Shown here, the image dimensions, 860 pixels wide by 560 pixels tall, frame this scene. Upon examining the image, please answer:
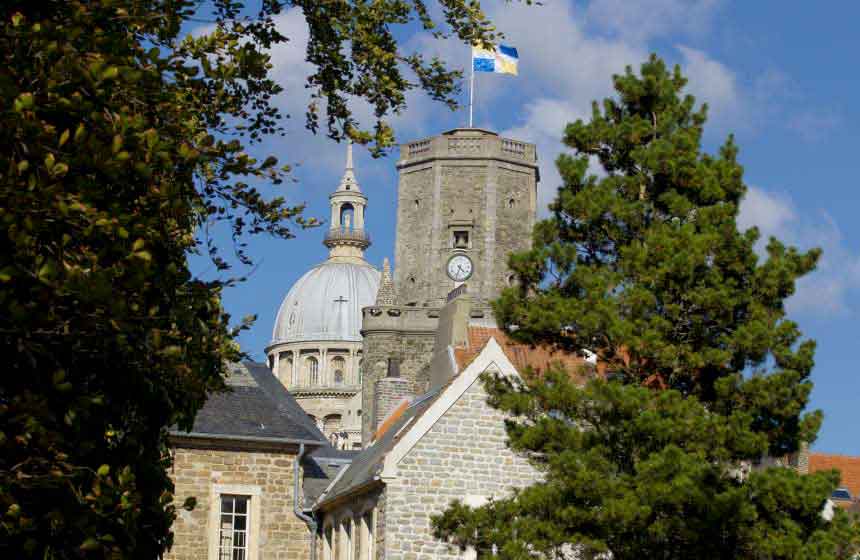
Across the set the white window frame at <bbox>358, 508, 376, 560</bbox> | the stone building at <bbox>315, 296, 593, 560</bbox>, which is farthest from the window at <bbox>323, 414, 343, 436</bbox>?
the stone building at <bbox>315, 296, 593, 560</bbox>

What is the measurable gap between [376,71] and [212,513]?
17.7 metres

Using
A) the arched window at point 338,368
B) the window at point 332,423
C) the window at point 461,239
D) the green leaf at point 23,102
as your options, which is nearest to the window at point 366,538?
the green leaf at point 23,102

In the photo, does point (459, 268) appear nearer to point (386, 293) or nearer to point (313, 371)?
point (386, 293)

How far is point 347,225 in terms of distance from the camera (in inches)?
5059

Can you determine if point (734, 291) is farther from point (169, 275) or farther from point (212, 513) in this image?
point (212, 513)

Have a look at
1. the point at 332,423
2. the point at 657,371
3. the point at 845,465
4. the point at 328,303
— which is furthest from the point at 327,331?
the point at 657,371

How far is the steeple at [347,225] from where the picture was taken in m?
126

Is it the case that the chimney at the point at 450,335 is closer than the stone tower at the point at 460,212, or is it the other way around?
the chimney at the point at 450,335

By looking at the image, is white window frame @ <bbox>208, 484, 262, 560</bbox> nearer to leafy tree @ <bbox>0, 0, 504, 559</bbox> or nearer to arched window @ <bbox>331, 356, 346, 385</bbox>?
leafy tree @ <bbox>0, 0, 504, 559</bbox>

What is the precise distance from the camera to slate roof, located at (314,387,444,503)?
2308 cm

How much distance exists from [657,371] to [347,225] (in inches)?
4400

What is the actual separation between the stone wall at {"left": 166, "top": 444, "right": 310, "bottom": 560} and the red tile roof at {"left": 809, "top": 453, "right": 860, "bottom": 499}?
16248 millimetres

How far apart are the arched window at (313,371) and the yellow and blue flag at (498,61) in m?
61.1

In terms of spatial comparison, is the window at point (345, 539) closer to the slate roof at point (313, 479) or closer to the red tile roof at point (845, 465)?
the slate roof at point (313, 479)
